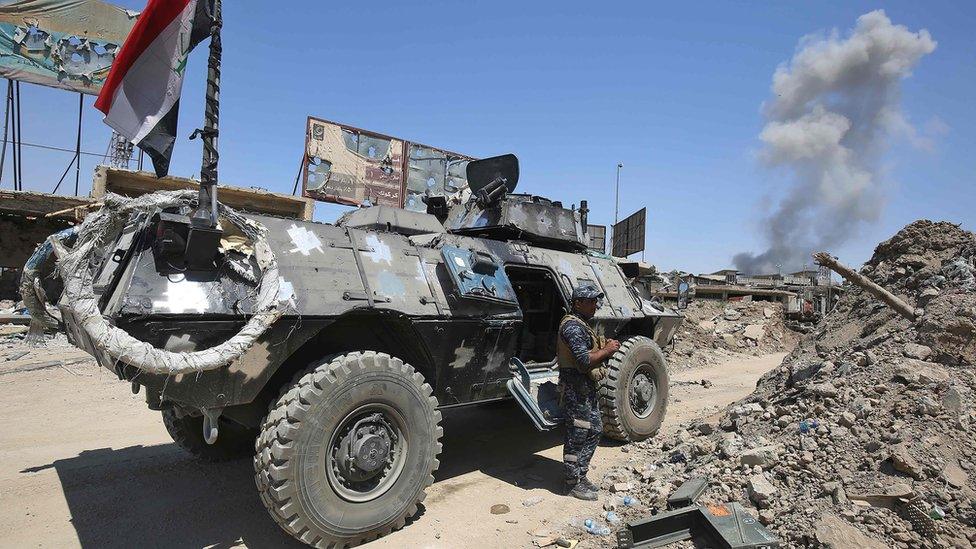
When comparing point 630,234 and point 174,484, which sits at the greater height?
point 630,234

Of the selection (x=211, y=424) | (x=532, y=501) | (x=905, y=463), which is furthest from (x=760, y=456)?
(x=211, y=424)

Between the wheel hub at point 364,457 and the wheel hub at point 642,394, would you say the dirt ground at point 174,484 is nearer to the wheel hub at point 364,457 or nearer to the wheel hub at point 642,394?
the wheel hub at point 364,457

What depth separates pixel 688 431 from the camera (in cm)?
580

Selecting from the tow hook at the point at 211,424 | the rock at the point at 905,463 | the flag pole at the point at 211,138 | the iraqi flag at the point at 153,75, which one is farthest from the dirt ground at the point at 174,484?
the iraqi flag at the point at 153,75

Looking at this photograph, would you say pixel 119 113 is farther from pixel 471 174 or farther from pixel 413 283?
pixel 471 174

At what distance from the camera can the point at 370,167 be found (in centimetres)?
1298

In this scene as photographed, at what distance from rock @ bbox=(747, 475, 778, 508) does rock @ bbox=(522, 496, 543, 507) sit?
157 cm

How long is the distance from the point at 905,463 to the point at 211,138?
4983 millimetres

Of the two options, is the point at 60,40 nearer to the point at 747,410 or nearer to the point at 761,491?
the point at 747,410

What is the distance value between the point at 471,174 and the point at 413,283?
3132mm

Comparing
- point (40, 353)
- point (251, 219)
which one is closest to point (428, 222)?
point (251, 219)

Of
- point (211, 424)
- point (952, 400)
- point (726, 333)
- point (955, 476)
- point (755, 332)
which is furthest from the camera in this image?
point (755, 332)

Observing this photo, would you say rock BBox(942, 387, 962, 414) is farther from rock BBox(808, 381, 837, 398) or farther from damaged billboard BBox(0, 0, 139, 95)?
damaged billboard BBox(0, 0, 139, 95)

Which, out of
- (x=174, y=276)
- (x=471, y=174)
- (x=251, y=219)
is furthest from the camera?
(x=471, y=174)
